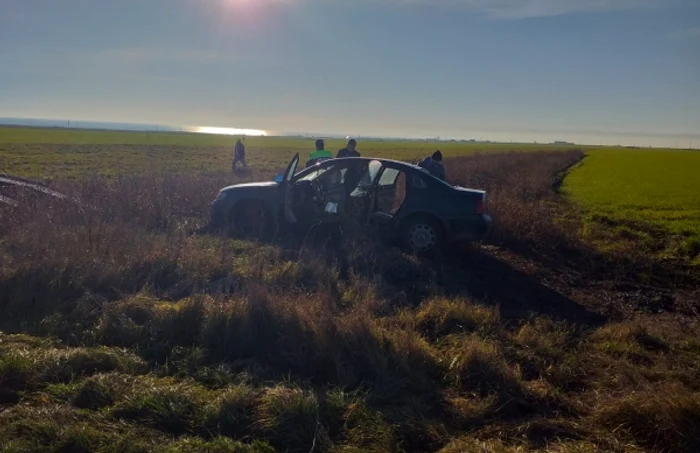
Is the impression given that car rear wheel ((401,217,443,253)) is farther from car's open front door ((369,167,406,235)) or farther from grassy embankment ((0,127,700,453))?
grassy embankment ((0,127,700,453))

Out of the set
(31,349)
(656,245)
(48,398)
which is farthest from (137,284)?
(656,245)

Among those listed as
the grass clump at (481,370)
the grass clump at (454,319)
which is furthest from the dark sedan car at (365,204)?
the grass clump at (481,370)

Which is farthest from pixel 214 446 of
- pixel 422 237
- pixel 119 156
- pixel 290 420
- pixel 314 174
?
pixel 119 156

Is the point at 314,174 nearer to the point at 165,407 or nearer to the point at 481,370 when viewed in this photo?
the point at 481,370

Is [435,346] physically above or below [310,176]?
below

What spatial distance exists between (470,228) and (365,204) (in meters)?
1.67

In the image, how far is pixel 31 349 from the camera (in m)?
5.11

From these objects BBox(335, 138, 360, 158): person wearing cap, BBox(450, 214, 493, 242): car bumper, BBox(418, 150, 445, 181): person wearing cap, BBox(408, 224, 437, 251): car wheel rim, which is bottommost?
BBox(408, 224, 437, 251): car wheel rim

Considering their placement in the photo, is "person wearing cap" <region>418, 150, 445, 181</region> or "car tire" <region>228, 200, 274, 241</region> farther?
"person wearing cap" <region>418, 150, 445, 181</region>

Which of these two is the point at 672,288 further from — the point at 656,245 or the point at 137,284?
the point at 137,284

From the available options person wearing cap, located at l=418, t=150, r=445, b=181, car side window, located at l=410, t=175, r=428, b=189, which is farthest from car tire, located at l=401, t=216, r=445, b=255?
person wearing cap, located at l=418, t=150, r=445, b=181

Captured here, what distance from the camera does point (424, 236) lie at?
31.4 ft

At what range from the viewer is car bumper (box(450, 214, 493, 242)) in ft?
31.0

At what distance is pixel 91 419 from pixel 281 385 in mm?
1284
